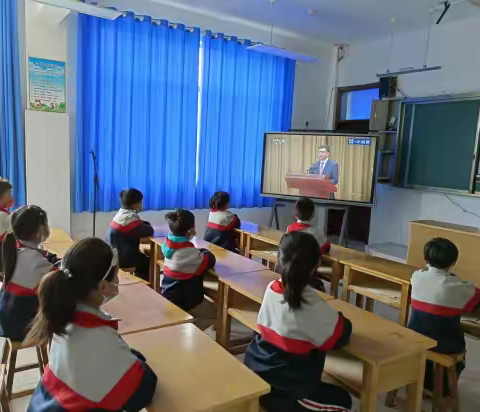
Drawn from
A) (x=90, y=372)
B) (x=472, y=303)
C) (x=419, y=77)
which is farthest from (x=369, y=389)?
(x=419, y=77)

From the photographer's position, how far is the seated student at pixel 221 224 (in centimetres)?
406

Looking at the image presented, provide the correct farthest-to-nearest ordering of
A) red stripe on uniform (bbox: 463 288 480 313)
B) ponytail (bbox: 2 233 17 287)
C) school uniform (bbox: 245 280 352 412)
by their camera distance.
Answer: red stripe on uniform (bbox: 463 288 480 313) → ponytail (bbox: 2 233 17 287) → school uniform (bbox: 245 280 352 412)

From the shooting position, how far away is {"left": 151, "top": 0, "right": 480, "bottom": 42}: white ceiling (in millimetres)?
4754

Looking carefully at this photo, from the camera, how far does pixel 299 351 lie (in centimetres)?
163

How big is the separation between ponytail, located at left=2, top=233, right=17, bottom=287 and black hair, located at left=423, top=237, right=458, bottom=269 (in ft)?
6.88

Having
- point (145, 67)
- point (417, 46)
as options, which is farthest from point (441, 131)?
point (145, 67)

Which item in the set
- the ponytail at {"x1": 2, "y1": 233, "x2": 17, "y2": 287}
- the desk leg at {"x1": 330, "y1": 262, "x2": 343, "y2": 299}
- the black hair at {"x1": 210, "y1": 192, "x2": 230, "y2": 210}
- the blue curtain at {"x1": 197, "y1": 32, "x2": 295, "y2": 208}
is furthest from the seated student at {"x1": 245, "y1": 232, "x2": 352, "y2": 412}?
the blue curtain at {"x1": 197, "y1": 32, "x2": 295, "y2": 208}

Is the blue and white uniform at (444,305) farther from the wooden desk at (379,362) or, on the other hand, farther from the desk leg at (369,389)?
the desk leg at (369,389)

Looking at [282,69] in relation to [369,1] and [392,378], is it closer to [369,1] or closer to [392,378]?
[369,1]

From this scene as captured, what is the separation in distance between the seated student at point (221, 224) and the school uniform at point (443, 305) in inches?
82.3

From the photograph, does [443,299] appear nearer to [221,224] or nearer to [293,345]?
[293,345]

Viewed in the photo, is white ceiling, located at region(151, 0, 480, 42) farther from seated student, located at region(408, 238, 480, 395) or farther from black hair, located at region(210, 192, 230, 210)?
seated student, located at region(408, 238, 480, 395)

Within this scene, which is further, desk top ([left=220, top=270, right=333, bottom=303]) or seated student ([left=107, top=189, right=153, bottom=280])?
seated student ([left=107, top=189, right=153, bottom=280])

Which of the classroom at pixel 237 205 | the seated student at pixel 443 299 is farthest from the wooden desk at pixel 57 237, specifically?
the seated student at pixel 443 299
